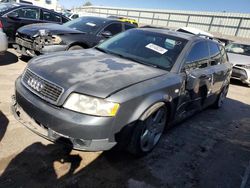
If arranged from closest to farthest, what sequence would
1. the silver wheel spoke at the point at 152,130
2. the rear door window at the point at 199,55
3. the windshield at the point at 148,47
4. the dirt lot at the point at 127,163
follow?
the dirt lot at the point at 127,163, the silver wheel spoke at the point at 152,130, the windshield at the point at 148,47, the rear door window at the point at 199,55

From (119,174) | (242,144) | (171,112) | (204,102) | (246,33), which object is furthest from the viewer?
(246,33)

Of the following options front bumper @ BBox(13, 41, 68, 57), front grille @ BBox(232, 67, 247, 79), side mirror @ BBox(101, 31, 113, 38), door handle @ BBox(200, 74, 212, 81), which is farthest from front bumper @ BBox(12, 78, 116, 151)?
front grille @ BBox(232, 67, 247, 79)

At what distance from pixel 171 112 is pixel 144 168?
3.02ft

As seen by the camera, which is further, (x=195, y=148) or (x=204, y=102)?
(x=204, y=102)

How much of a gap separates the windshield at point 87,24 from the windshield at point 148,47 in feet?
9.82

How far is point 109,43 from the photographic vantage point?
453 centimetres

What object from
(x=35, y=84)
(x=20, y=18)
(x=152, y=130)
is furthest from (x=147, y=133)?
(x=20, y=18)

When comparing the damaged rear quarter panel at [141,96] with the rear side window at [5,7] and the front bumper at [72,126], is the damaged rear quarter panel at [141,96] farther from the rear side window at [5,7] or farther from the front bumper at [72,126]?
the rear side window at [5,7]

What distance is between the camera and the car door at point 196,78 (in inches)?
155

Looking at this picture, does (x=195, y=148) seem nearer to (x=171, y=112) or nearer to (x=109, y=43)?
(x=171, y=112)

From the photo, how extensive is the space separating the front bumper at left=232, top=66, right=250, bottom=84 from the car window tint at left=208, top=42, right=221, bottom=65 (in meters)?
4.58

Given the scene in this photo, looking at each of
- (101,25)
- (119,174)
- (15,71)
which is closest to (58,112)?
(119,174)

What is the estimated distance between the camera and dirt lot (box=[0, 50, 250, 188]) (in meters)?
2.78

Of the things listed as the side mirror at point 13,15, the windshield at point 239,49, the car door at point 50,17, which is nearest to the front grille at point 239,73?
the windshield at point 239,49
